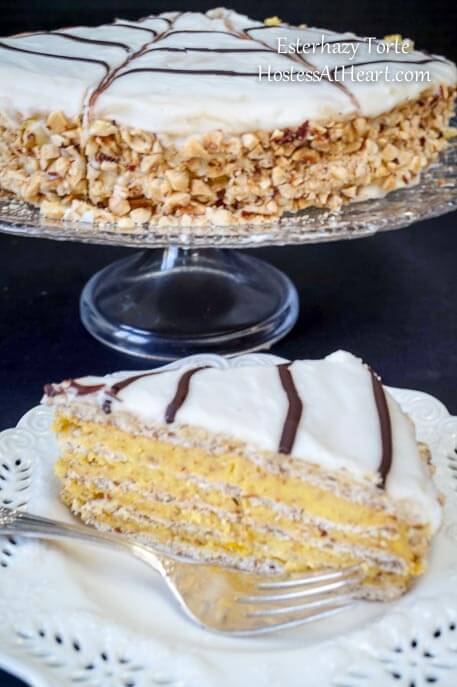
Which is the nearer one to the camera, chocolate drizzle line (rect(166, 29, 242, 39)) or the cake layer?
the cake layer

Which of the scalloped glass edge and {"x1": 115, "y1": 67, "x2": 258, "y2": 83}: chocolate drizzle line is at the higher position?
{"x1": 115, "y1": 67, "x2": 258, "y2": 83}: chocolate drizzle line

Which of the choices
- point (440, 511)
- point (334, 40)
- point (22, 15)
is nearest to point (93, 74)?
point (334, 40)

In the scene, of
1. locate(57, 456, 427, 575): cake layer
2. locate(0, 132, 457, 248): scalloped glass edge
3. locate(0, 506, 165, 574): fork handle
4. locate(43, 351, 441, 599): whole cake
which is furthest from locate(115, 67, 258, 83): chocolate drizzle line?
locate(0, 506, 165, 574): fork handle

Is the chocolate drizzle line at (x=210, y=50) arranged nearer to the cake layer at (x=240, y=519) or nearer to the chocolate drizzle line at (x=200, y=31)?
the chocolate drizzle line at (x=200, y=31)

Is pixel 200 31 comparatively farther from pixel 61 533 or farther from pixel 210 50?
pixel 61 533

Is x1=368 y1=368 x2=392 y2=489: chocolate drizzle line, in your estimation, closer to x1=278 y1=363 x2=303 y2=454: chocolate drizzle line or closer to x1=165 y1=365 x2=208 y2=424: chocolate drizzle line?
x1=278 y1=363 x2=303 y2=454: chocolate drizzle line

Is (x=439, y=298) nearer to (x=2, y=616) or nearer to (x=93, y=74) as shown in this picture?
(x=93, y=74)
